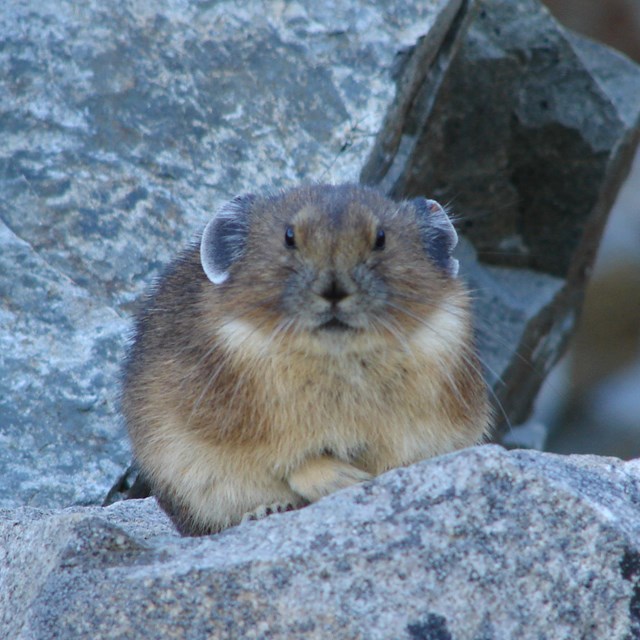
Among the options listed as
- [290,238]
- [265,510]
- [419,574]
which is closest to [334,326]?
[290,238]

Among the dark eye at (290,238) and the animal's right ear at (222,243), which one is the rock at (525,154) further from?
the dark eye at (290,238)

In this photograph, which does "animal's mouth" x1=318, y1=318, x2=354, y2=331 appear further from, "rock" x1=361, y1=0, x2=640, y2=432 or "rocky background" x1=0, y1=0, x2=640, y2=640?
"rock" x1=361, y1=0, x2=640, y2=432

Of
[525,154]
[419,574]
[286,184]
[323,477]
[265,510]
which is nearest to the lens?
[419,574]

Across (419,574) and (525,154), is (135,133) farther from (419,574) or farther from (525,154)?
(419,574)

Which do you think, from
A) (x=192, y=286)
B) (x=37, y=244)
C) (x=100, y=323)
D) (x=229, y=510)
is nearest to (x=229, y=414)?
(x=229, y=510)

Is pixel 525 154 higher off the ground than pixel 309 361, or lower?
lower

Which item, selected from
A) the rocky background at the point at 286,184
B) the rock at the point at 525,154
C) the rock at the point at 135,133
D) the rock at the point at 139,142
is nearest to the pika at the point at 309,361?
the rocky background at the point at 286,184

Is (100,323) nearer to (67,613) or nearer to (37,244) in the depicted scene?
(37,244)
